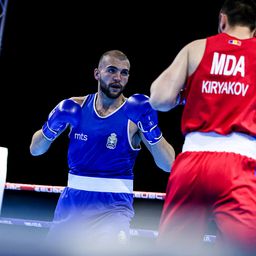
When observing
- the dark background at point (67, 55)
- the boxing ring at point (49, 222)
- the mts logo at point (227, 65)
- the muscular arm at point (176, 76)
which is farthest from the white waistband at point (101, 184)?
the dark background at point (67, 55)

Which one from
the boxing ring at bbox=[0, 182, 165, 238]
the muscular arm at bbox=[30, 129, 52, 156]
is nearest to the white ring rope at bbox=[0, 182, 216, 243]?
the boxing ring at bbox=[0, 182, 165, 238]

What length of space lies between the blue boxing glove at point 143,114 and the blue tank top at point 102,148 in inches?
10.9

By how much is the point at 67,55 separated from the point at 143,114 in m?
5.65

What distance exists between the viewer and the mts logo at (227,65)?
198 cm

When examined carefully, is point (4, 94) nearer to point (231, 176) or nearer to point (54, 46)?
point (54, 46)

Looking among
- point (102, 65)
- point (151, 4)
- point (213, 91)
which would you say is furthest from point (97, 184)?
point (151, 4)

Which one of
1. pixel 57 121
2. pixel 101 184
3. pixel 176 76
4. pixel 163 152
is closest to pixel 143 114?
pixel 163 152

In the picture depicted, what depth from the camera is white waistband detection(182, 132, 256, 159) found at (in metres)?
1.93

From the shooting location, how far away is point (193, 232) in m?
1.88

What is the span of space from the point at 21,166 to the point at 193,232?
6.76 metres

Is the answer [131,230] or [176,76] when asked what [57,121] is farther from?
[176,76]

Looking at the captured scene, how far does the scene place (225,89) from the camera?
1978mm

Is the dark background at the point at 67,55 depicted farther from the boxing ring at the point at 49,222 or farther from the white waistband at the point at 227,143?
the white waistband at the point at 227,143

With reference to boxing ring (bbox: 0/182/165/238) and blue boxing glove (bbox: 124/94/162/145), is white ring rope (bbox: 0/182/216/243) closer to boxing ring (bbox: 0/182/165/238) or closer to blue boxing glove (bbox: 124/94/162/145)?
boxing ring (bbox: 0/182/165/238)
